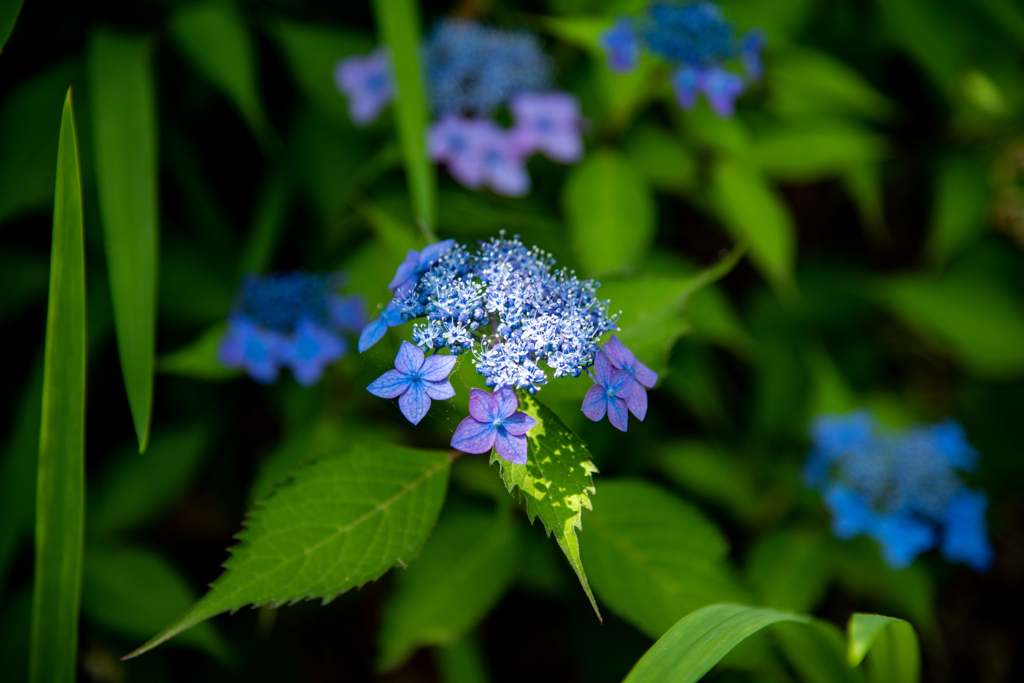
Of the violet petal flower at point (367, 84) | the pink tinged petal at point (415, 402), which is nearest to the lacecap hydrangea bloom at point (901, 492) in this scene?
the pink tinged petal at point (415, 402)

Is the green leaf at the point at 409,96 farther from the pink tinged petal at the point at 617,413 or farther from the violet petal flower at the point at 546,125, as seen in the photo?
the pink tinged petal at the point at 617,413

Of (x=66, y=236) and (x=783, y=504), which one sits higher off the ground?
(x=66, y=236)

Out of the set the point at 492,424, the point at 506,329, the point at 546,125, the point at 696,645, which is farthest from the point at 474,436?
the point at 546,125

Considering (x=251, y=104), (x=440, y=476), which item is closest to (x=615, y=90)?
(x=251, y=104)

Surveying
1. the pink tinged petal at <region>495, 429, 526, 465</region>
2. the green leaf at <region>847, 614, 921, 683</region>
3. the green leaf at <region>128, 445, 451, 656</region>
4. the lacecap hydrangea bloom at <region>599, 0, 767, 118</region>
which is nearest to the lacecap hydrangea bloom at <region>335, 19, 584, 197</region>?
the lacecap hydrangea bloom at <region>599, 0, 767, 118</region>

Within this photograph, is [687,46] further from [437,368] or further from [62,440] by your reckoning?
[62,440]

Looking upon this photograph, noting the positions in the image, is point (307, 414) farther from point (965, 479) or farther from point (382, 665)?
point (965, 479)

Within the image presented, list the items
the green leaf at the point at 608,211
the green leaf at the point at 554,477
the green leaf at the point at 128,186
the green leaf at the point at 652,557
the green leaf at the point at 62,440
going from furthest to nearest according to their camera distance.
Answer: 1. the green leaf at the point at 608,211
2. the green leaf at the point at 128,186
3. the green leaf at the point at 652,557
4. the green leaf at the point at 62,440
5. the green leaf at the point at 554,477
